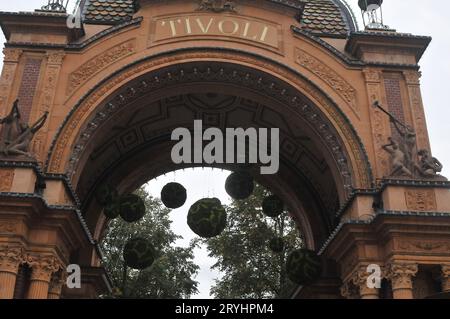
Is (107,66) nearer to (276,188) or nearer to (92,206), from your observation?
(92,206)

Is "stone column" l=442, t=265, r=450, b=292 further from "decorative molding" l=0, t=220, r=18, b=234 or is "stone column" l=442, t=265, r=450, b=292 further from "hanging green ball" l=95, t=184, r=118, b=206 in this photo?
"decorative molding" l=0, t=220, r=18, b=234

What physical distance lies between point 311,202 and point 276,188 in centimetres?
144

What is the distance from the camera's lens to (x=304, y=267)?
15336 millimetres

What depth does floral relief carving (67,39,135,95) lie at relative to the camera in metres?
15.7

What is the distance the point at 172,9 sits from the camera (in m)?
16.8

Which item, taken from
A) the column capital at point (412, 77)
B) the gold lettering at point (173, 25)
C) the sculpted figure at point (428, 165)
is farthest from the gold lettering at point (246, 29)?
the sculpted figure at point (428, 165)

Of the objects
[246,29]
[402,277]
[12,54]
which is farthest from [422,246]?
[12,54]

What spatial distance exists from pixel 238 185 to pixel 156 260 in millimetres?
13923

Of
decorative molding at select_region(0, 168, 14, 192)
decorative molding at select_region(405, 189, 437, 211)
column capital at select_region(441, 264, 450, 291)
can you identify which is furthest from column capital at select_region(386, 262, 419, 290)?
decorative molding at select_region(0, 168, 14, 192)

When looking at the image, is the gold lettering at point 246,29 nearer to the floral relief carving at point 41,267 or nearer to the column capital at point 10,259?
the floral relief carving at point 41,267
